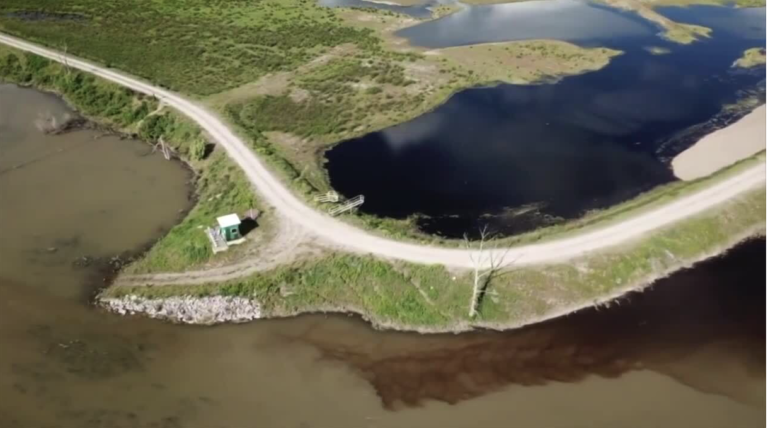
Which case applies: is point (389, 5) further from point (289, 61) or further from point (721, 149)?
point (721, 149)

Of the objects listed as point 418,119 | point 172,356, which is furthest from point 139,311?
point 418,119

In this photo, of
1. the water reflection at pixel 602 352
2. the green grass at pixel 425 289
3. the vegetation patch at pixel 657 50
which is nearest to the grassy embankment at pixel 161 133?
the green grass at pixel 425 289

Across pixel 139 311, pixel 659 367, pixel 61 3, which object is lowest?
pixel 659 367

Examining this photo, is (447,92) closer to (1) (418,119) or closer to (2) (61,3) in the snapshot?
(1) (418,119)

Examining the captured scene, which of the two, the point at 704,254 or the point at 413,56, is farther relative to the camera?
the point at 413,56

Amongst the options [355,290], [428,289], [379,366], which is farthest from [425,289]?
[379,366]

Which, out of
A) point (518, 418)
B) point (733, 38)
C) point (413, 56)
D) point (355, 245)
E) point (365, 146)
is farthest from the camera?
point (733, 38)

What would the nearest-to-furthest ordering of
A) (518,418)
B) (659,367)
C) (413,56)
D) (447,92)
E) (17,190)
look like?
1. (518,418)
2. (659,367)
3. (17,190)
4. (447,92)
5. (413,56)
